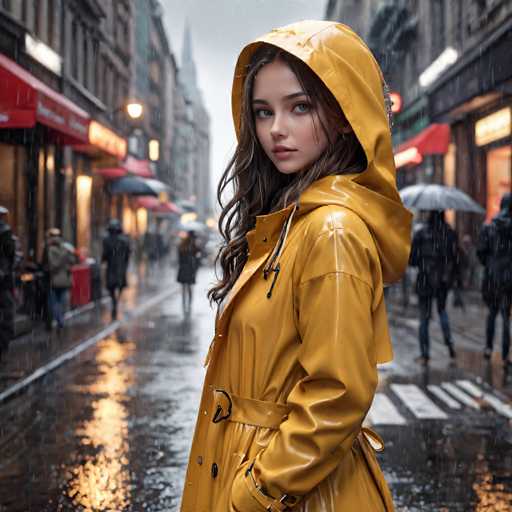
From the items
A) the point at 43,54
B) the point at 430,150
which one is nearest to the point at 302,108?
the point at 43,54

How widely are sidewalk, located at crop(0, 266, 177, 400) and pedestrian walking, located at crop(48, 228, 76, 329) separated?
38 cm

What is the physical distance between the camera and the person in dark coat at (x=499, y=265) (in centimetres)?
1024

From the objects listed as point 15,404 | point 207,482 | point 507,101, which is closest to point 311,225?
point 207,482

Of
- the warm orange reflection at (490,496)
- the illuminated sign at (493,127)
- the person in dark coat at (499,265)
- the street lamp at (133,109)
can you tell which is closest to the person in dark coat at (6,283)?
the person in dark coat at (499,265)

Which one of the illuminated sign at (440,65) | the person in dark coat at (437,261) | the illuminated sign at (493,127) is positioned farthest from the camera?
the illuminated sign at (440,65)

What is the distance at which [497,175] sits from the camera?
20891 mm

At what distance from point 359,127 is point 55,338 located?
474 inches

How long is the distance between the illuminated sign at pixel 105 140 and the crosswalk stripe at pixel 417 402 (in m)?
12.8

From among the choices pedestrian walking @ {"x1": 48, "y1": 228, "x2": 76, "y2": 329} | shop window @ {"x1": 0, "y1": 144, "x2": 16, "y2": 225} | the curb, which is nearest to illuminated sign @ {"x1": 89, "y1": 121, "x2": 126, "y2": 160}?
shop window @ {"x1": 0, "y1": 144, "x2": 16, "y2": 225}

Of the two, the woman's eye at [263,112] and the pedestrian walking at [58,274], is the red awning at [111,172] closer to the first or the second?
the pedestrian walking at [58,274]

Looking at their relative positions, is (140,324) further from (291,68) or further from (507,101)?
(291,68)

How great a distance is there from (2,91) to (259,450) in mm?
12330

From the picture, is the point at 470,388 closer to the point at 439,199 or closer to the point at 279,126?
the point at 439,199

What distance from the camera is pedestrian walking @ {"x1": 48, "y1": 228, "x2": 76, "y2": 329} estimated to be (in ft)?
47.1
